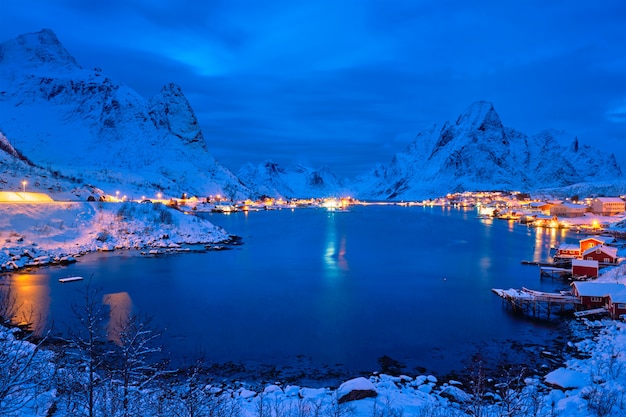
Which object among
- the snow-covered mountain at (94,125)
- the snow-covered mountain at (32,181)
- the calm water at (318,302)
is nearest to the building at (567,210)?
the calm water at (318,302)

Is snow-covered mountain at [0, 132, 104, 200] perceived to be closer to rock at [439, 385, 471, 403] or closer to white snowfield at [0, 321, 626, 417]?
white snowfield at [0, 321, 626, 417]

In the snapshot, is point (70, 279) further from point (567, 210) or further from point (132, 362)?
point (567, 210)

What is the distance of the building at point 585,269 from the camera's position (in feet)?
102

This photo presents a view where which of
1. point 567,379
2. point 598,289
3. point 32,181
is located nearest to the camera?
point 567,379

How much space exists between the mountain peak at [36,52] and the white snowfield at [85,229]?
15906 centimetres

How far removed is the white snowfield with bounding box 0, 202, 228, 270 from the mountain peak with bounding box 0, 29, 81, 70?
159059 mm

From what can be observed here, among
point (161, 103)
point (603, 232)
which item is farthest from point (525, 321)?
point (161, 103)

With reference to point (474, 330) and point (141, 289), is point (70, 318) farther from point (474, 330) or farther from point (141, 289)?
point (474, 330)

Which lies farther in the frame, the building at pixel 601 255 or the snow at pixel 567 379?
the building at pixel 601 255

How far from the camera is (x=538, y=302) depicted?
78.9 feet

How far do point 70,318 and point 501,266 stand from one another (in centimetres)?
3285

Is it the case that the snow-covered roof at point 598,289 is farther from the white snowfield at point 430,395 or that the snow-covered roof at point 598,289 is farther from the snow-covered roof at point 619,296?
the white snowfield at point 430,395

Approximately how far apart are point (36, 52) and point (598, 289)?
212477 millimetres

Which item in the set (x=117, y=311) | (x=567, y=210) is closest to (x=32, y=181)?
(x=117, y=311)
